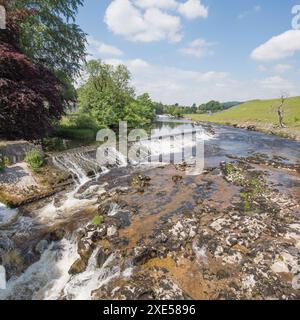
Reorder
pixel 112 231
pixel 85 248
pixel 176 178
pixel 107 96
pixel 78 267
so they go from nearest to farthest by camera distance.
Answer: pixel 78 267 → pixel 85 248 → pixel 112 231 → pixel 176 178 → pixel 107 96

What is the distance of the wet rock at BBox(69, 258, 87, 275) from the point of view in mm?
6305

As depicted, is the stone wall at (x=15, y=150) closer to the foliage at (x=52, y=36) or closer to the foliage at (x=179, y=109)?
the foliage at (x=52, y=36)

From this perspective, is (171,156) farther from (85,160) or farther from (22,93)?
(22,93)

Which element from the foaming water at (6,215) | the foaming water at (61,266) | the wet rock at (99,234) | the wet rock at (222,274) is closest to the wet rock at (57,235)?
the foaming water at (61,266)

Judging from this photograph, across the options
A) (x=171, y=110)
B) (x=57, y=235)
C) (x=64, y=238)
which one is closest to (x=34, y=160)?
(x=57, y=235)

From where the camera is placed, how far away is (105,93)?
30969 mm

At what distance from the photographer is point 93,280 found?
19.6ft

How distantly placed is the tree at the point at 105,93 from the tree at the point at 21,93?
1427 centimetres

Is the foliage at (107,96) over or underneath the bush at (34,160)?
over

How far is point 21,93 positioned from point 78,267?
8.06m

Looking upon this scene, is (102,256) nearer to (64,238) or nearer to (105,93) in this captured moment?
(64,238)

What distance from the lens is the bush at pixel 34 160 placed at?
11727 millimetres
